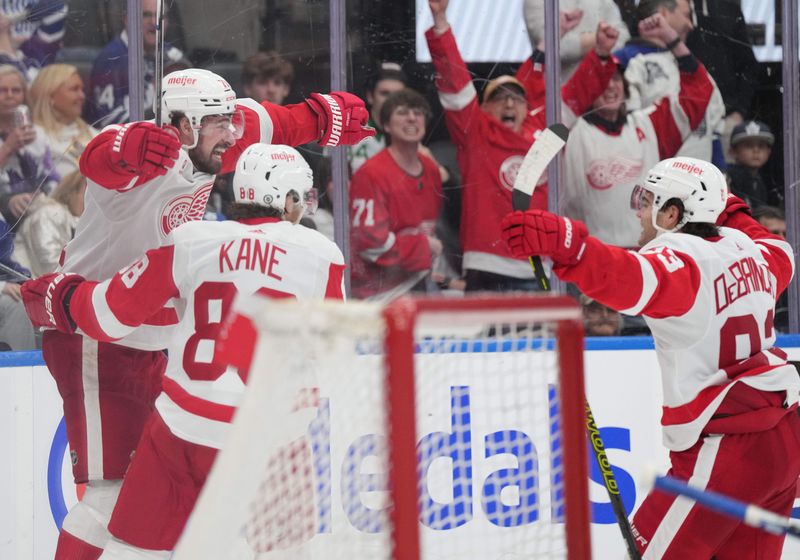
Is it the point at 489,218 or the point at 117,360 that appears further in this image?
the point at 489,218

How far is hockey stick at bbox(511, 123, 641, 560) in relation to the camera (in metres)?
2.98

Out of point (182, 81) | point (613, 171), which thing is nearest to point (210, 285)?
point (182, 81)

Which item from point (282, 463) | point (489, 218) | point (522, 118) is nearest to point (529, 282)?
point (489, 218)

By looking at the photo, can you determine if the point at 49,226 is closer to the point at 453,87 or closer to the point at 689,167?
the point at 453,87

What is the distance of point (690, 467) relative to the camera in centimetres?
295

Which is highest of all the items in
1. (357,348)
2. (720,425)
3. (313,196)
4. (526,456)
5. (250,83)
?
(250,83)

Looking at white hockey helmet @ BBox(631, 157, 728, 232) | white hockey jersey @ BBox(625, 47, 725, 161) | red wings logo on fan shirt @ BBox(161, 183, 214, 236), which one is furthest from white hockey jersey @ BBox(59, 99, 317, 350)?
white hockey jersey @ BBox(625, 47, 725, 161)

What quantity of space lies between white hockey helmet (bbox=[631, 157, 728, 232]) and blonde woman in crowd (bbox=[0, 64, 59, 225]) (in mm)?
2266

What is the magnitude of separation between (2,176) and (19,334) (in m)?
0.57

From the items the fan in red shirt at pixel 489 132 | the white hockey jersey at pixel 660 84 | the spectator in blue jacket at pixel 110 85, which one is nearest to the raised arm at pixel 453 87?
the fan in red shirt at pixel 489 132

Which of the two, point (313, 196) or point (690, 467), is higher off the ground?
point (313, 196)

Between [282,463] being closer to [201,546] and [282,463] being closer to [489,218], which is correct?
[201,546]

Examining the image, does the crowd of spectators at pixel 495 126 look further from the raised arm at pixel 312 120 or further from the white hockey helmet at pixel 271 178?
the white hockey helmet at pixel 271 178

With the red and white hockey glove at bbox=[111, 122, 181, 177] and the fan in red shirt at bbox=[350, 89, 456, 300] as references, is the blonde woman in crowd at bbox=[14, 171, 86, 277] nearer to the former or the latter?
the fan in red shirt at bbox=[350, 89, 456, 300]
